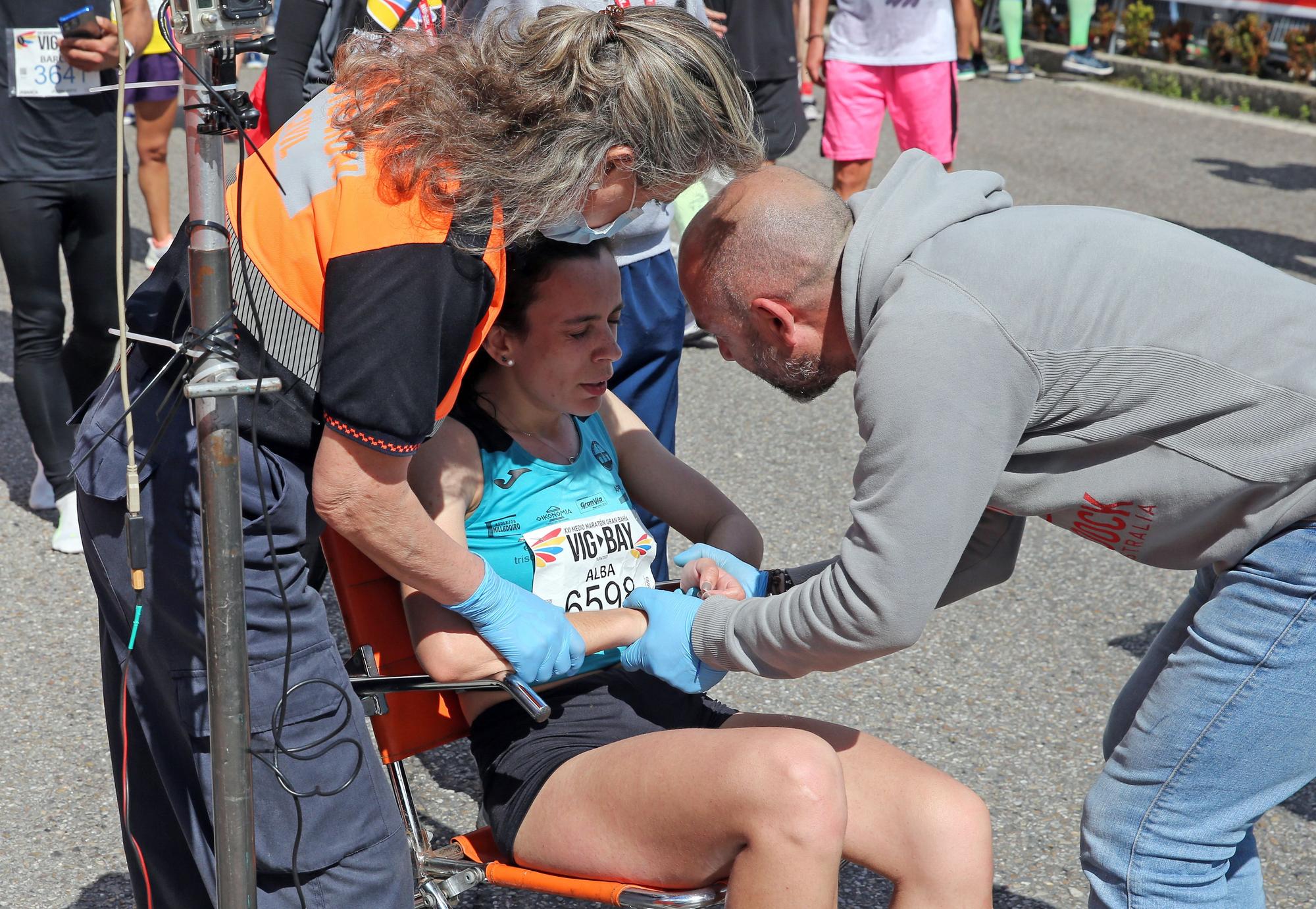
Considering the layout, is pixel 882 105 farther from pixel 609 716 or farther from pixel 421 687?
pixel 421 687

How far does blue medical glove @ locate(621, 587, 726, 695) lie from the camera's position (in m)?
2.04

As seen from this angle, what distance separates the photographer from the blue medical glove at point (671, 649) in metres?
2.04

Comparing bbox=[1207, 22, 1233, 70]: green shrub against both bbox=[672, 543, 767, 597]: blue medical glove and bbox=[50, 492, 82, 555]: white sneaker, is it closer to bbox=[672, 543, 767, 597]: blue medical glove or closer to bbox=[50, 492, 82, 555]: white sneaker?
bbox=[50, 492, 82, 555]: white sneaker

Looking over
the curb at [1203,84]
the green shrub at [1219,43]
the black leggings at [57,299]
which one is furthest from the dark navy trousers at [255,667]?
the green shrub at [1219,43]

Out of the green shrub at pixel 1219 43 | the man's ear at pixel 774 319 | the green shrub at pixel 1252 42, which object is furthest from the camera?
the green shrub at pixel 1219 43

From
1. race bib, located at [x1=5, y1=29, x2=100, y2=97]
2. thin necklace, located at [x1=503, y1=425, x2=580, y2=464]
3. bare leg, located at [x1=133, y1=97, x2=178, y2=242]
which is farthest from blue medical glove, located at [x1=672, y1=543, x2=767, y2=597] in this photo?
bare leg, located at [x1=133, y1=97, x2=178, y2=242]

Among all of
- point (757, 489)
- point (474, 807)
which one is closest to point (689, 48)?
point (474, 807)

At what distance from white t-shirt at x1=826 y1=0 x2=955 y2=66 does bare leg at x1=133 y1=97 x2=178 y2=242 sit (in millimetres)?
2995

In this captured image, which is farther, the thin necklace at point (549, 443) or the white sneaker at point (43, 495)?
the white sneaker at point (43, 495)

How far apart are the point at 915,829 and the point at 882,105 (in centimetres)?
422

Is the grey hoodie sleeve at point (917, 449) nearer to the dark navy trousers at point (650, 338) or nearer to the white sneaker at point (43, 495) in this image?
the dark navy trousers at point (650, 338)

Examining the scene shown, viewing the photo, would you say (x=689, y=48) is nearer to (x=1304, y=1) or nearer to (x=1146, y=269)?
(x=1146, y=269)

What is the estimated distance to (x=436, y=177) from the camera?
159 cm

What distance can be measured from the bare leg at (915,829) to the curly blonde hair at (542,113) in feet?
3.09
